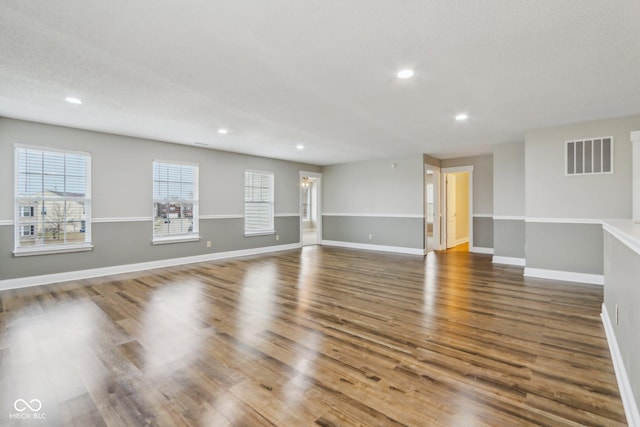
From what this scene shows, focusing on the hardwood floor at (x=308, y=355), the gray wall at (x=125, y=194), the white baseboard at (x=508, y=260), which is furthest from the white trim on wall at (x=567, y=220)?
the gray wall at (x=125, y=194)

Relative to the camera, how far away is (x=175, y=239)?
20.0 feet

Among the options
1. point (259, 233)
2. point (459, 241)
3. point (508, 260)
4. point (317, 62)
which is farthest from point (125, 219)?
point (459, 241)

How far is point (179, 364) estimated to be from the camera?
7.34ft

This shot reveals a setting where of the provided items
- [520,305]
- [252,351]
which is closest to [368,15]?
[252,351]

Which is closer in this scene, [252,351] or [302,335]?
[252,351]

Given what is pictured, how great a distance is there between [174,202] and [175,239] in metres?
0.75

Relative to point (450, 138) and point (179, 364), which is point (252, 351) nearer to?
point (179, 364)

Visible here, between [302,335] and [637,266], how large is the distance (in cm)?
229

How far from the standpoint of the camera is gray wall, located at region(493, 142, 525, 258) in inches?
239

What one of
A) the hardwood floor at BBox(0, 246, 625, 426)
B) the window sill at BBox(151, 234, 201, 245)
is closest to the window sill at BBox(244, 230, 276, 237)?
the window sill at BBox(151, 234, 201, 245)

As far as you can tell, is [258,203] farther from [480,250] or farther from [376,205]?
[480,250]

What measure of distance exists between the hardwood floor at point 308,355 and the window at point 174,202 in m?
1.85

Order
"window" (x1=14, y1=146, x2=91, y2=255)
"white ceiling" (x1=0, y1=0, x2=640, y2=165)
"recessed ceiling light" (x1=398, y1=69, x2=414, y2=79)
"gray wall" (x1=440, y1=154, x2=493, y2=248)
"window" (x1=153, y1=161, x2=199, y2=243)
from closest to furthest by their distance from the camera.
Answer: "white ceiling" (x1=0, y1=0, x2=640, y2=165)
"recessed ceiling light" (x1=398, y1=69, x2=414, y2=79)
"window" (x1=14, y1=146, x2=91, y2=255)
"window" (x1=153, y1=161, x2=199, y2=243)
"gray wall" (x1=440, y1=154, x2=493, y2=248)

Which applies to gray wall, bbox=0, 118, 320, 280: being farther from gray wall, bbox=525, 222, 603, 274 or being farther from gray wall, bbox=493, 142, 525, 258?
gray wall, bbox=525, 222, 603, 274
